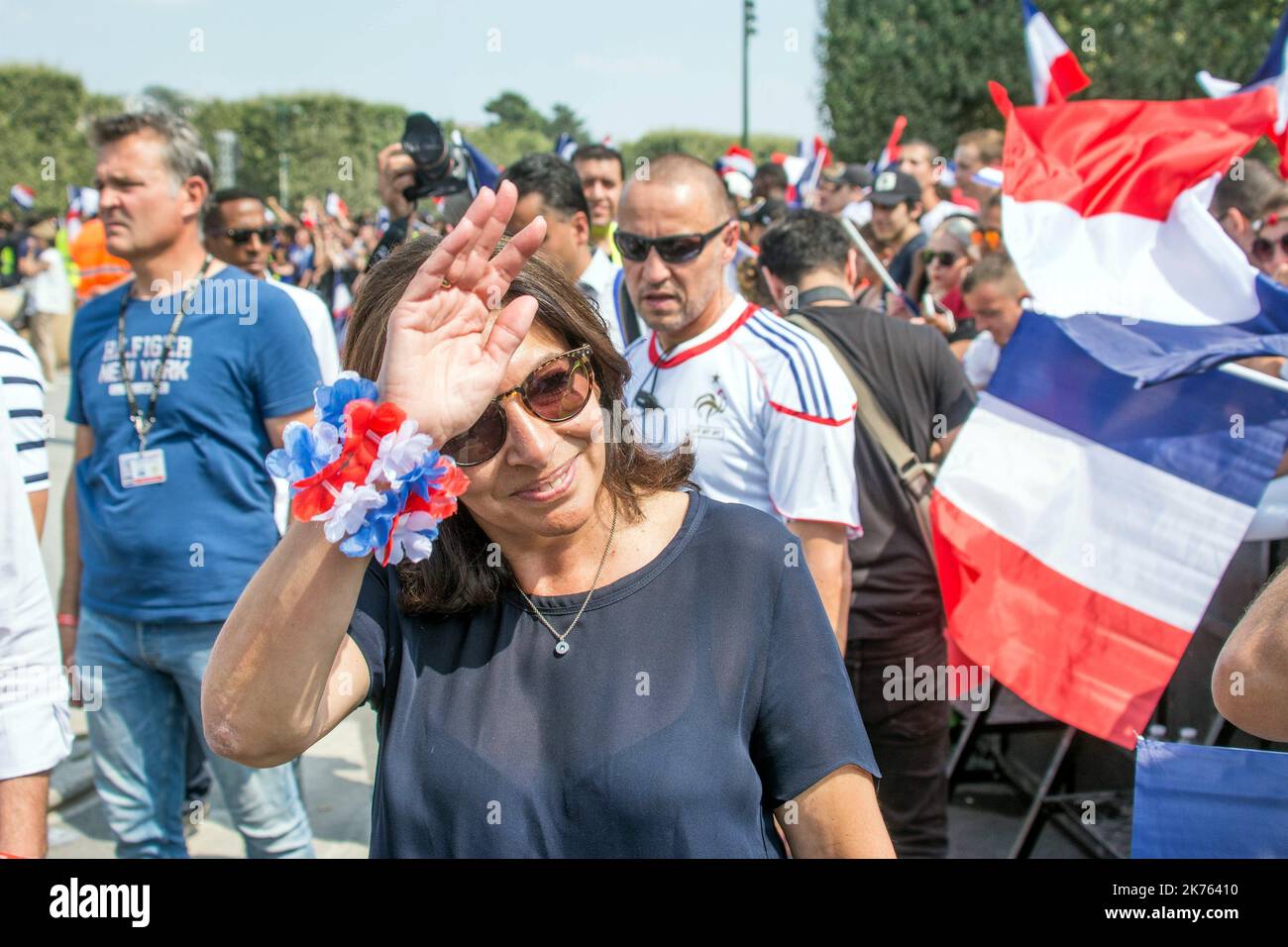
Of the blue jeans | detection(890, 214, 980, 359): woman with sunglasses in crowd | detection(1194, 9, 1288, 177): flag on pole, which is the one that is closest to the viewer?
the blue jeans

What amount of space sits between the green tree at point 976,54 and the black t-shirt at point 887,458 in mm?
23643

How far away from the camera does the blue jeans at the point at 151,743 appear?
3.22 metres

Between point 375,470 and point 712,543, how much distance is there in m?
0.54

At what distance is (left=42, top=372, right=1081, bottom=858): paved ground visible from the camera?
425cm

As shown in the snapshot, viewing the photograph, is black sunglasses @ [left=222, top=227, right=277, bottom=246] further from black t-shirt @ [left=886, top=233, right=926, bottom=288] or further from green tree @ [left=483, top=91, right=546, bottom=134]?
green tree @ [left=483, top=91, right=546, bottom=134]

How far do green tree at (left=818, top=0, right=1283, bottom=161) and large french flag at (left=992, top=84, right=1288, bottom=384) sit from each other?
23.0m

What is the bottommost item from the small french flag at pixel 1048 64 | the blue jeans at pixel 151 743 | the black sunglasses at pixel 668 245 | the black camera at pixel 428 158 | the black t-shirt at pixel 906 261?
the blue jeans at pixel 151 743

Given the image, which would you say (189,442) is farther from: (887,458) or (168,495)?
(887,458)

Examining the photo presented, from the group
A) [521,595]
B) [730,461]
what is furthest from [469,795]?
[730,461]

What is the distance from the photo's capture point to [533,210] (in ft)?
15.2

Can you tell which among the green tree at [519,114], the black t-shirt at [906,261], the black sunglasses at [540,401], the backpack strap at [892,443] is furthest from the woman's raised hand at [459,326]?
the green tree at [519,114]

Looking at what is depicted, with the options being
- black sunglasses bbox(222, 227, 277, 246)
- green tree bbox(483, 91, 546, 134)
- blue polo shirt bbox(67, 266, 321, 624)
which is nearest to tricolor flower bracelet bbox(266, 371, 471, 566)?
blue polo shirt bbox(67, 266, 321, 624)

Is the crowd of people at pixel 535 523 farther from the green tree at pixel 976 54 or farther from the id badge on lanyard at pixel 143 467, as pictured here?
the green tree at pixel 976 54
